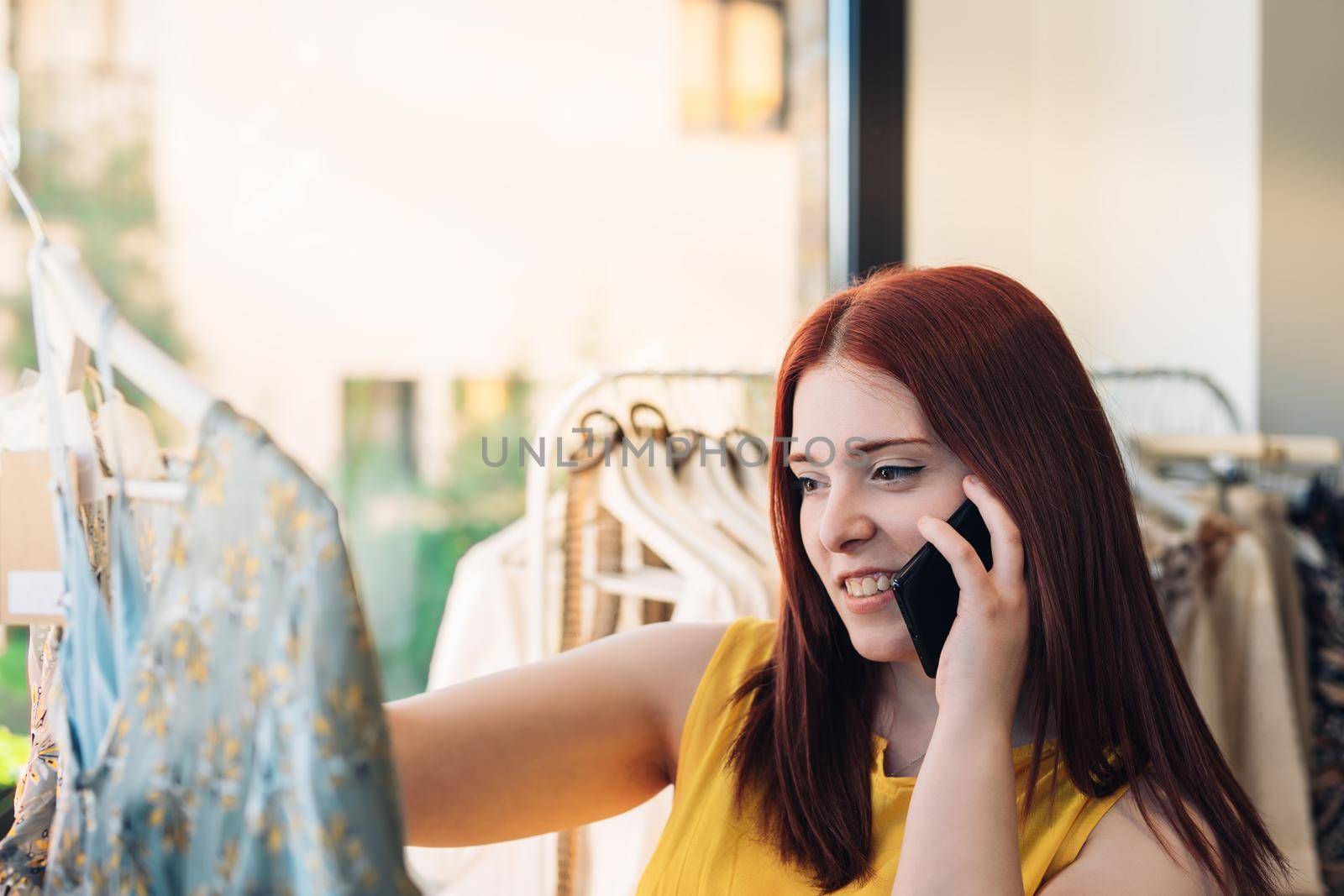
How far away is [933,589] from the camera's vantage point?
95 centimetres

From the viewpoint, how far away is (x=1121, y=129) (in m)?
2.66

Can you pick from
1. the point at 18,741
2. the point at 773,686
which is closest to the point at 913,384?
the point at 773,686

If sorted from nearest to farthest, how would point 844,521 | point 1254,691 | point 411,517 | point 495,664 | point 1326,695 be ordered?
point 844,521, point 495,664, point 1254,691, point 1326,695, point 411,517

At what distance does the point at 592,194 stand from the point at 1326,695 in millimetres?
1623

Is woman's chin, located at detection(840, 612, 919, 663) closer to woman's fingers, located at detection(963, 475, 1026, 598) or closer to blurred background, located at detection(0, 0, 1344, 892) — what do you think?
woman's fingers, located at detection(963, 475, 1026, 598)

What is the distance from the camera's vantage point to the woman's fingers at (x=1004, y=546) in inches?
36.4

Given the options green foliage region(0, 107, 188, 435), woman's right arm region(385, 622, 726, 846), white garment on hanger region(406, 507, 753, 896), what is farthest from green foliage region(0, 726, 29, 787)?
green foliage region(0, 107, 188, 435)

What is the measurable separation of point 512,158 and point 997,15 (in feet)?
3.89

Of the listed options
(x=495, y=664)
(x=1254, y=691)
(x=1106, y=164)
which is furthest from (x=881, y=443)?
(x=1106, y=164)

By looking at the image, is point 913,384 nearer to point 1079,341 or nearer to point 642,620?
point 642,620

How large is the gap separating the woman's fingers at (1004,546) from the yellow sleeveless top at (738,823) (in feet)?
0.56

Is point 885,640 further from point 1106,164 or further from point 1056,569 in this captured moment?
point 1106,164

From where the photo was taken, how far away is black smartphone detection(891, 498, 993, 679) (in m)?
0.95

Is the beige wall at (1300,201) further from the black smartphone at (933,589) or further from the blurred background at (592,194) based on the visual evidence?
the black smartphone at (933,589)
